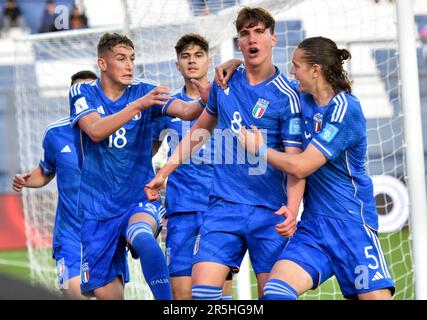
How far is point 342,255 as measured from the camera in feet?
13.5

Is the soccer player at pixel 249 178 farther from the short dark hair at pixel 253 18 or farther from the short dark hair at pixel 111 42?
the short dark hair at pixel 111 42

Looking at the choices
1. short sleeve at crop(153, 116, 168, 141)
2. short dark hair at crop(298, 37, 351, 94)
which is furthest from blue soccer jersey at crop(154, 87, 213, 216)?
short dark hair at crop(298, 37, 351, 94)

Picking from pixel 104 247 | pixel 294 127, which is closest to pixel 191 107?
pixel 294 127

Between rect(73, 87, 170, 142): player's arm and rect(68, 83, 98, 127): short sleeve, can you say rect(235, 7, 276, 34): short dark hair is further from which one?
rect(68, 83, 98, 127): short sleeve

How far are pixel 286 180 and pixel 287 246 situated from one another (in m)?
0.43

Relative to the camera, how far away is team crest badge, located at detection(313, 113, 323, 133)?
426cm

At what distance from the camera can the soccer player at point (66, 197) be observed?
619 centimetres

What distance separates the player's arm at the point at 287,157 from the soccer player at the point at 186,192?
1507 millimetres

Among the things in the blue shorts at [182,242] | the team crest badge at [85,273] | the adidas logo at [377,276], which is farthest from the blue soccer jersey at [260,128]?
the blue shorts at [182,242]

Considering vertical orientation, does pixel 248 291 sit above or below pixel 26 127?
below

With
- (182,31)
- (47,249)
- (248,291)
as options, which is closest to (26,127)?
(47,249)
